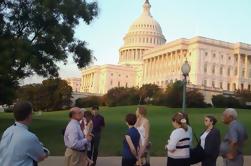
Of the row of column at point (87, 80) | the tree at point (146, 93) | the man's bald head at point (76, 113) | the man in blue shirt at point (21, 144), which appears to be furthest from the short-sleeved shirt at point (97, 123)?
the row of column at point (87, 80)

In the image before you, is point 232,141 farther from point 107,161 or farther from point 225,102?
point 225,102

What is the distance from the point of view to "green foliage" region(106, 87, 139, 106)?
97875 millimetres

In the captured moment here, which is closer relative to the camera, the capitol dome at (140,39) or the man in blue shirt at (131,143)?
the man in blue shirt at (131,143)

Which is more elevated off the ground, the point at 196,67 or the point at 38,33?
the point at 196,67

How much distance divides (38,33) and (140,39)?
142304mm

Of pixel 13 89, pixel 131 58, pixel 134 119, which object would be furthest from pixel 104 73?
pixel 134 119

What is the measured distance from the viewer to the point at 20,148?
18.3 ft

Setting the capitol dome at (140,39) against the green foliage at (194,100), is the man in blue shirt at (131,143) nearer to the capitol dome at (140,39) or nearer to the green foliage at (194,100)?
the green foliage at (194,100)

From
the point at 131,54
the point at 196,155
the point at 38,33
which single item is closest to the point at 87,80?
the point at 131,54

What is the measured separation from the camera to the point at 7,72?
23.8 metres

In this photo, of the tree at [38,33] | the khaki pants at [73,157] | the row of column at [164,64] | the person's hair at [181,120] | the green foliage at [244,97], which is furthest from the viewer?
the row of column at [164,64]

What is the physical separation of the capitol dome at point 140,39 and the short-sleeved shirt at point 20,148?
159m

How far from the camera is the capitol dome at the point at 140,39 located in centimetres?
16662

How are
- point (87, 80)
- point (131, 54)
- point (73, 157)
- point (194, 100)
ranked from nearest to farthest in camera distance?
point (73, 157)
point (194, 100)
point (131, 54)
point (87, 80)
